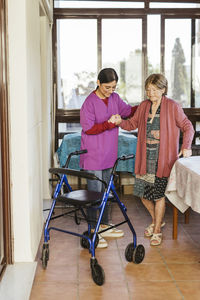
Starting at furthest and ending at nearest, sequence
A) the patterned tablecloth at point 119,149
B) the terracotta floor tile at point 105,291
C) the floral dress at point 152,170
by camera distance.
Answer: the patterned tablecloth at point 119,149 < the floral dress at point 152,170 < the terracotta floor tile at point 105,291

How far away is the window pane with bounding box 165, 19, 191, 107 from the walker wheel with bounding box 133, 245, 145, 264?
4047mm

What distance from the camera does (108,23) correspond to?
684 cm

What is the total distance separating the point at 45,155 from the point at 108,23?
8.54 ft

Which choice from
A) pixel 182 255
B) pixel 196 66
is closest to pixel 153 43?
pixel 196 66

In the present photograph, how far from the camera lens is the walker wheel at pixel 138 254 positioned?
331 cm

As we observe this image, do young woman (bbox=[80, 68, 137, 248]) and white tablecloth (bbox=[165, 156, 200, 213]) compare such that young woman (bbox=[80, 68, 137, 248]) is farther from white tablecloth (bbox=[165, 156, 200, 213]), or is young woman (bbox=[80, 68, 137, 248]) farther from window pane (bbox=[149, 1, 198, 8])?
window pane (bbox=[149, 1, 198, 8])

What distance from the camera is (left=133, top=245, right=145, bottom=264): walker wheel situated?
130 inches

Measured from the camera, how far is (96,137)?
3691 mm

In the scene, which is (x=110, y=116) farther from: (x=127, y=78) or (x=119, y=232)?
(x=127, y=78)

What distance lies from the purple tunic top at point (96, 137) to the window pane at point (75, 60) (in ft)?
10.4

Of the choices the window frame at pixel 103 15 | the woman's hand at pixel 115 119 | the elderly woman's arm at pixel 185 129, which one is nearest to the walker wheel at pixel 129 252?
the elderly woman's arm at pixel 185 129

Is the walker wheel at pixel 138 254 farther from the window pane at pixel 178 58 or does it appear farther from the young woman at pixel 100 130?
the window pane at pixel 178 58

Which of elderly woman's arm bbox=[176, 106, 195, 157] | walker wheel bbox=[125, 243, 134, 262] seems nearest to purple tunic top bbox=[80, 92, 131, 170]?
elderly woman's arm bbox=[176, 106, 195, 157]

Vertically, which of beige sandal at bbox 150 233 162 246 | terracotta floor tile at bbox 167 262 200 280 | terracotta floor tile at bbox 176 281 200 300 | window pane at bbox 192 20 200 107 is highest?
window pane at bbox 192 20 200 107
